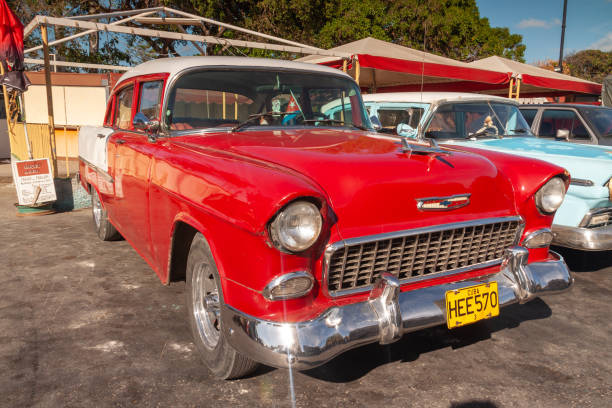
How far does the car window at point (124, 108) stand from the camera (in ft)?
12.8

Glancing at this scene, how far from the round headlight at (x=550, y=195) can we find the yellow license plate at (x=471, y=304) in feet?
2.02

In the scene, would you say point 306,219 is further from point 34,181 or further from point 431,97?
point 34,181

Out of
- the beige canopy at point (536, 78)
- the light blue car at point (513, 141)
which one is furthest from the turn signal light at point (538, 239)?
the beige canopy at point (536, 78)

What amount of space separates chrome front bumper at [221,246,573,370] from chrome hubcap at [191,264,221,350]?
14.5 inches

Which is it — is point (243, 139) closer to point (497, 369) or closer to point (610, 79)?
point (497, 369)

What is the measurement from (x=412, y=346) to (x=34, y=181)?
5605mm

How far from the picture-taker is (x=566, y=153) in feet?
15.1

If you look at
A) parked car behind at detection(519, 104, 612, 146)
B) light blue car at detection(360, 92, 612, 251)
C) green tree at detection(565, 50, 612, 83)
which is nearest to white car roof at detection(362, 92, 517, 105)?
light blue car at detection(360, 92, 612, 251)

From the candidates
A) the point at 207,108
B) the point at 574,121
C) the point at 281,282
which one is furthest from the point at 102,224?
the point at 574,121

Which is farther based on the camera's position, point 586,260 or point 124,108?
point 586,260

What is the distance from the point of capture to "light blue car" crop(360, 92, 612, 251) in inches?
159

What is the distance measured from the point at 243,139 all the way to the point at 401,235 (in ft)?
3.77

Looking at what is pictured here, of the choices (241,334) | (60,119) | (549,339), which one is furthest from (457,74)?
(60,119)

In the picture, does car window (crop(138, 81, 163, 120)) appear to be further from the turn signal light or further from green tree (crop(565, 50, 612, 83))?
green tree (crop(565, 50, 612, 83))
